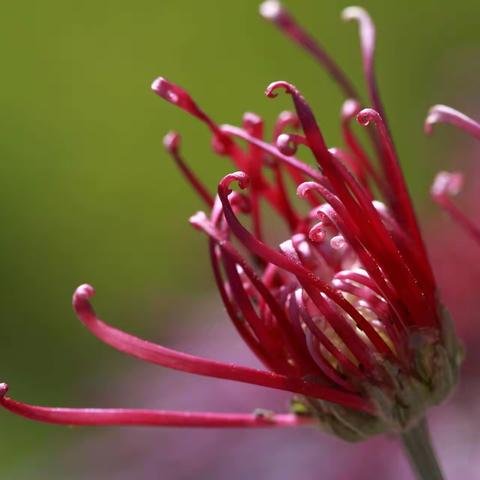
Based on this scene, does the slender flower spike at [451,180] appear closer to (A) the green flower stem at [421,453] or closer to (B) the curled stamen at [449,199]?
(B) the curled stamen at [449,199]

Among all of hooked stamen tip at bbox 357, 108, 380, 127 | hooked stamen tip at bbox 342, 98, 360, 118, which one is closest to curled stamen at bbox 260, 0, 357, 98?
hooked stamen tip at bbox 342, 98, 360, 118

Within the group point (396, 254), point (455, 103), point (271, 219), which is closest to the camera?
point (396, 254)

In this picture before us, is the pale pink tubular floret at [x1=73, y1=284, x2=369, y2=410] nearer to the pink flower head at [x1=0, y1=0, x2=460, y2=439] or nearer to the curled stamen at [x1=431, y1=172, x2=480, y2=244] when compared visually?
the pink flower head at [x1=0, y1=0, x2=460, y2=439]

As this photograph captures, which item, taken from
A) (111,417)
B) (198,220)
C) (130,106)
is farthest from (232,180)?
(130,106)

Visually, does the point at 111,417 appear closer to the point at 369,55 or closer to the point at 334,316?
the point at 334,316

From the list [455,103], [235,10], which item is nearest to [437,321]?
[455,103]

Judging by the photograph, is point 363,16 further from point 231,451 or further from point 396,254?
point 231,451

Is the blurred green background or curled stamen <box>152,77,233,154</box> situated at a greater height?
curled stamen <box>152,77,233,154</box>
